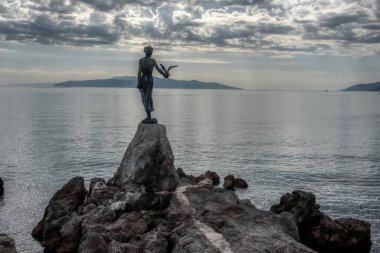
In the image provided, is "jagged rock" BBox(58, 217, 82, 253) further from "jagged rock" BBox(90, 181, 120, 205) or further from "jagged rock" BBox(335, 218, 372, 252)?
"jagged rock" BBox(335, 218, 372, 252)

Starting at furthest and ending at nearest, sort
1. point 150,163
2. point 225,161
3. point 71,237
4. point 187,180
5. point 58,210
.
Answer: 1. point 225,161
2. point 187,180
3. point 58,210
4. point 150,163
5. point 71,237

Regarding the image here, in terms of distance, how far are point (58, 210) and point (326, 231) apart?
68.3ft

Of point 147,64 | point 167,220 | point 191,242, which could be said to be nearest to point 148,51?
point 147,64

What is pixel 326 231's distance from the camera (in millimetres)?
34344

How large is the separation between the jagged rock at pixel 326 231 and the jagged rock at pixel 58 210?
1789 cm

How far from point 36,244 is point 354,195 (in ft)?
111

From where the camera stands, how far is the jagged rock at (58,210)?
31938 millimetres

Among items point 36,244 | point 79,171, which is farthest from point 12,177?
point 36,244

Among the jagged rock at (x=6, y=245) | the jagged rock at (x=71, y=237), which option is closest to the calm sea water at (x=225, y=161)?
the jagged rock at (x=71, y=237)

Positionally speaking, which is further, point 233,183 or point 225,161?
point 225,161

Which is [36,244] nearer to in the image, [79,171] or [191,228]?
[191,228]

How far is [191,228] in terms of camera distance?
2416 centimetres

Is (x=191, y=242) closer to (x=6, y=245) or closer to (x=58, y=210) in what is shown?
(x=6, y=245)

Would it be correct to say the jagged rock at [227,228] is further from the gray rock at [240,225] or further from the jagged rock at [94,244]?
the jagged rock at [94,244]
